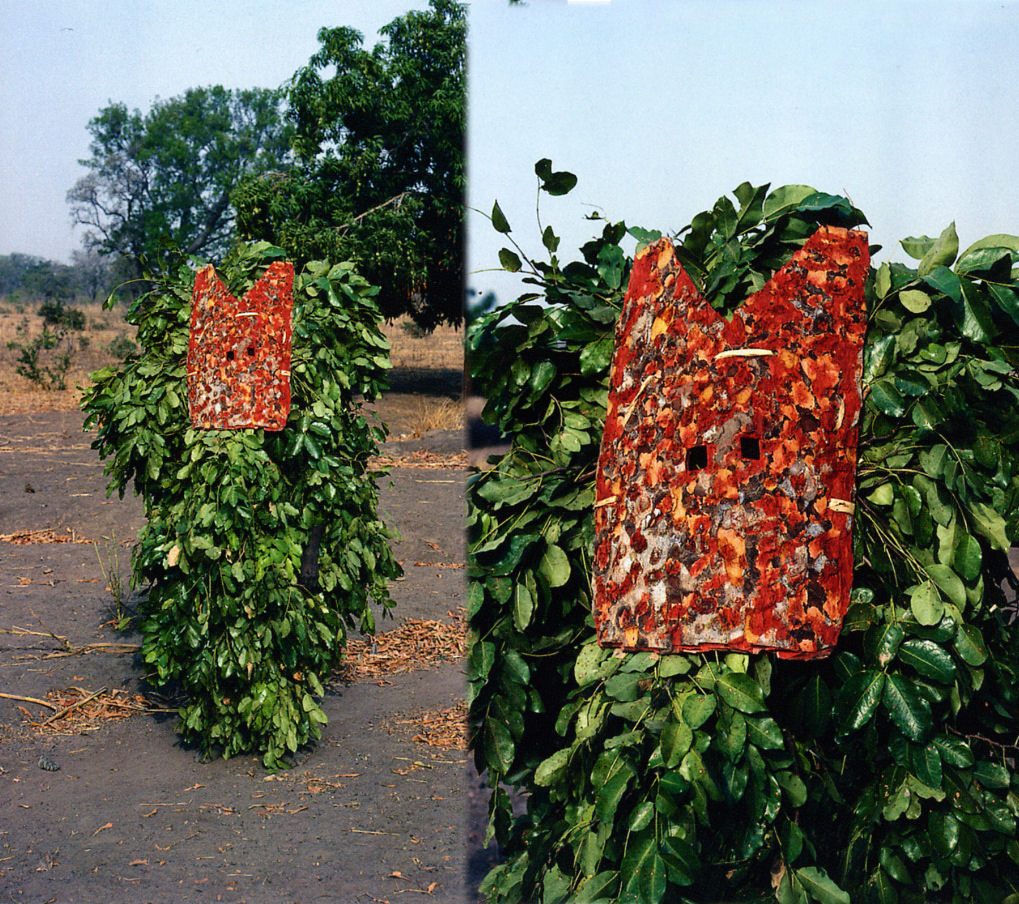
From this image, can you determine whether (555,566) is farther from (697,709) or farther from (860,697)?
(860,697)

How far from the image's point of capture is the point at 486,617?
180 cm

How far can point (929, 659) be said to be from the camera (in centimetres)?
154

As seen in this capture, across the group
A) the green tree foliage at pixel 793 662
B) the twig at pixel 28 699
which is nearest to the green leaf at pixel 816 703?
the green tree foliage at pixel 793 662

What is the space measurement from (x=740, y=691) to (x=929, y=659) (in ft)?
1.06

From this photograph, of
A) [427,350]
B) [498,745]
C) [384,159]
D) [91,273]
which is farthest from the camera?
[91,273]

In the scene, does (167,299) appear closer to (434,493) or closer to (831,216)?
(831,216)

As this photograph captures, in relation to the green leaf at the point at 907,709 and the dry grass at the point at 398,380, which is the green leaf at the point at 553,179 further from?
the dry grass at the point at 398,380

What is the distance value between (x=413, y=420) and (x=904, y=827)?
1217cm

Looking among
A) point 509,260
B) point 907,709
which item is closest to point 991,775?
point 907,709

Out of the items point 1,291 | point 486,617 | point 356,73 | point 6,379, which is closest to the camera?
point 486,617

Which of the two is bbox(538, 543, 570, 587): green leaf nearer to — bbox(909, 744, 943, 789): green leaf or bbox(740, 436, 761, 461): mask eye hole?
bbox(740, 436, 761, 461): mask eye hole

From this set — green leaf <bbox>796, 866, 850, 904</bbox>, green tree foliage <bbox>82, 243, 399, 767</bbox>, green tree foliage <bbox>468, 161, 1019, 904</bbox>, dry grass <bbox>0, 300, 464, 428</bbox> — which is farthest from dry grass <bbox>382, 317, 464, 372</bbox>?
green leaf <bbox>796, 866, 850, 904</bbox>

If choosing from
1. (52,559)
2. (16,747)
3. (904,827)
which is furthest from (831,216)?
(52,559)

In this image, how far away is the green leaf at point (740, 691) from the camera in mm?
1488
